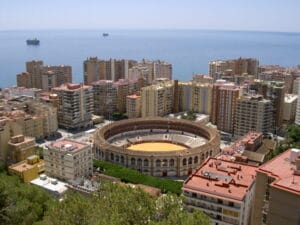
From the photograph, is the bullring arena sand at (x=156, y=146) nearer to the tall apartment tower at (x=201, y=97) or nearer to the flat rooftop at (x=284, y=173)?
the tall apartment tower at (x=201, y=97)

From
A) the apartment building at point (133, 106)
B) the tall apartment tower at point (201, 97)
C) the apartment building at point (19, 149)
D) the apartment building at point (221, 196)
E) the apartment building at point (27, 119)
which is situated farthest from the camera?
the apartment building at point (133, 106)

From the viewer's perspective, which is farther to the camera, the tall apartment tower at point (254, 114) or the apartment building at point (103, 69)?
the apartment building at point (103, 69)

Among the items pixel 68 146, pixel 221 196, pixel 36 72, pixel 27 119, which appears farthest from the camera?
pixel 36 72

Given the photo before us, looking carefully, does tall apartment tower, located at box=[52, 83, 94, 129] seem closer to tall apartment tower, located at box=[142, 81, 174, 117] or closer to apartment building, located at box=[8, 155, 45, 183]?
tall apartment tower, located at box=[142, 81, 174, 117]

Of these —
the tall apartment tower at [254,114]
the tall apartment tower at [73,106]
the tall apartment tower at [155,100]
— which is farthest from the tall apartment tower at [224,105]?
the tall apartment tower at [73,106]

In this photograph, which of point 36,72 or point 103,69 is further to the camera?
point 103,69

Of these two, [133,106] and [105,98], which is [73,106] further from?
[133,106]

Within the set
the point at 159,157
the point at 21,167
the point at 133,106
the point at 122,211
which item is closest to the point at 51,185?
the point at 21,167
